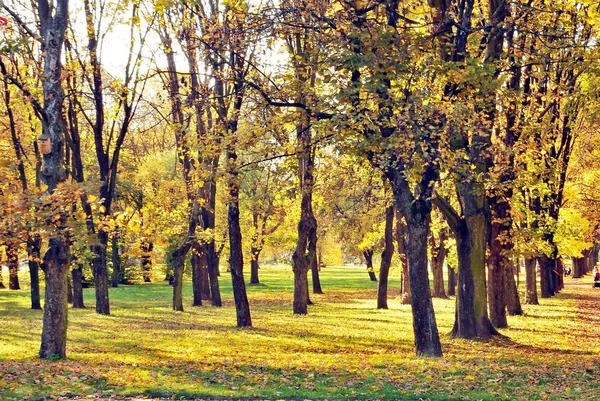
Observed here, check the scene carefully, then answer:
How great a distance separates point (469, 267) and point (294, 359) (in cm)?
581

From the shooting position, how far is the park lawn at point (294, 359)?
10.1 meters

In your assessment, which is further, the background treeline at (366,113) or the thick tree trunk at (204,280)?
the thick tree trunk at (204,280)

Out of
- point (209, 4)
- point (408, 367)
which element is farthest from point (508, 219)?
point (209, 4)

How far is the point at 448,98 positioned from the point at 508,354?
595 centimetres

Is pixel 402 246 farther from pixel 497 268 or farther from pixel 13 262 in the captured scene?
pixel 13 262

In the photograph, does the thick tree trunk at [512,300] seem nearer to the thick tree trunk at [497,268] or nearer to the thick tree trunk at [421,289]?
the thick tree trunk at [497,268]

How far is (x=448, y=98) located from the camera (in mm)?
13586

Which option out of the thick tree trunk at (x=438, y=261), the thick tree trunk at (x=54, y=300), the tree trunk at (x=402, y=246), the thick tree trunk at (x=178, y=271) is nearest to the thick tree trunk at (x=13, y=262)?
the thick tree trunk at (x=54, y=300)

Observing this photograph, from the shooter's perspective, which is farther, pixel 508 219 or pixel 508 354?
pixel 508 219

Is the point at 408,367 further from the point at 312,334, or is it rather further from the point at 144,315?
the point at 144,315

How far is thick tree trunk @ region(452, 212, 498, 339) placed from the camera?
1753 centimetres

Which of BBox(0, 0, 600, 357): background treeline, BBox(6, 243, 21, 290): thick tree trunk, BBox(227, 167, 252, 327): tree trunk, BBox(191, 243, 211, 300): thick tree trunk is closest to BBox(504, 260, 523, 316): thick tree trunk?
BBox(0, 0, 600, 357): background treeline

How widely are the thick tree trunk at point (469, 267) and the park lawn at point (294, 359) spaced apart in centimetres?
65

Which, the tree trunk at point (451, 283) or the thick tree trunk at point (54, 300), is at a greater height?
the thick tree trunk at point (54, 300)
